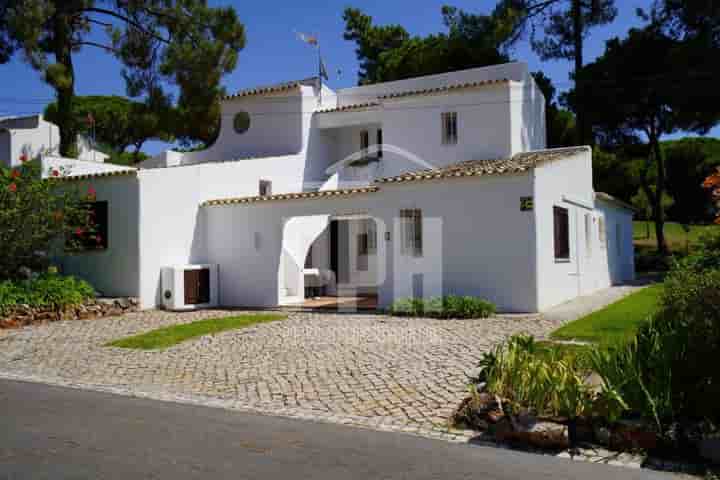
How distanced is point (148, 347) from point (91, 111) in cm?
2954

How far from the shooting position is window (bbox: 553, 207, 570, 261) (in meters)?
15.3

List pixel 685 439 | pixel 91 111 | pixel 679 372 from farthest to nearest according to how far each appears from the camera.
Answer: pixel 91 111
pixel 679 372
pixel 685 439

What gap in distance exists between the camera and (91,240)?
1675 cm

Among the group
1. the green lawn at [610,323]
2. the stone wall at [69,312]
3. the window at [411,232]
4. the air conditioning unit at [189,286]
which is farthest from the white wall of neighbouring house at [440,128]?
the stone wall at [69,312]

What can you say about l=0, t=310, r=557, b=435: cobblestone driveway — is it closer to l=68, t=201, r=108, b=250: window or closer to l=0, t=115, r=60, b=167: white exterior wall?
l=68, t=201, r=108, b=250: window

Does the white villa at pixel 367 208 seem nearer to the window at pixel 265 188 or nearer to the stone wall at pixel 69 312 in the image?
the window at pixel 265 188

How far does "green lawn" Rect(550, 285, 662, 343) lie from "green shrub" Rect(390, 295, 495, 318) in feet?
7.02

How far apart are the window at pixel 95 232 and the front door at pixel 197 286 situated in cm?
241

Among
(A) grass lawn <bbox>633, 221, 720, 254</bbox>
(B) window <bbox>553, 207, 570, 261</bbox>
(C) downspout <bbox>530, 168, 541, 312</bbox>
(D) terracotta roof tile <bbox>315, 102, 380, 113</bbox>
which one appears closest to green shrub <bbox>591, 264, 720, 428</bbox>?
(C) downspout <bbox>530, 168, 541, 312</bbox>

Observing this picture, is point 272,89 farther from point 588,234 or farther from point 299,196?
point 588,234

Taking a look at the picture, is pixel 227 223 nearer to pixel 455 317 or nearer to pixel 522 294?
pixel 455 317

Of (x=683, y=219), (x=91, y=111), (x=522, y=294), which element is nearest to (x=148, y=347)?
(x=522, y=294)

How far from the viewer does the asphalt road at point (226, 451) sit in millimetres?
4758

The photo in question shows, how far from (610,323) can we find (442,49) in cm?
1966
